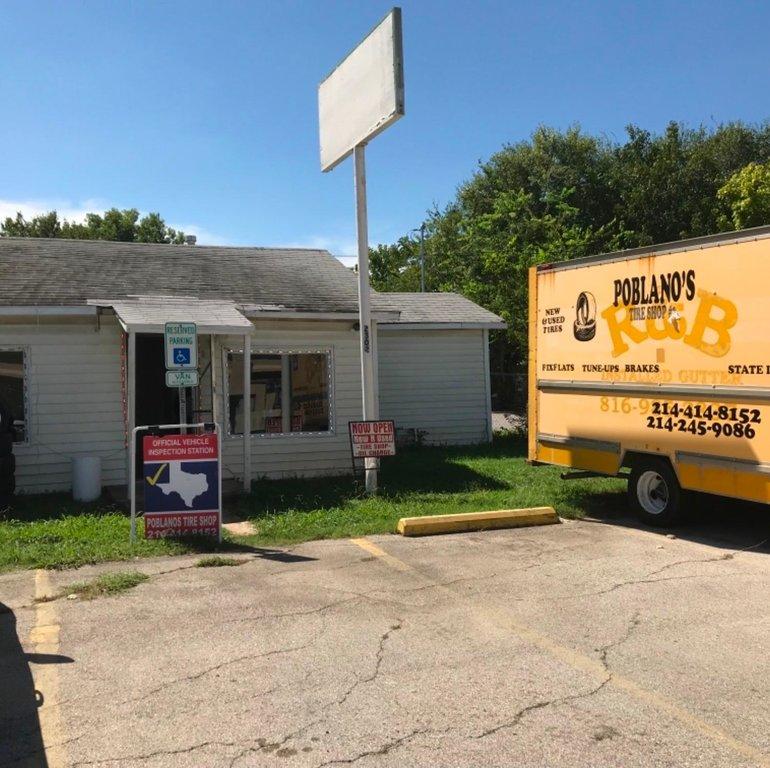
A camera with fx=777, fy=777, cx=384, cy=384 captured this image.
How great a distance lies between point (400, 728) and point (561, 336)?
284 inches

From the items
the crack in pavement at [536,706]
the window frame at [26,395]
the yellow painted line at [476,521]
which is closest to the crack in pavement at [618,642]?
the crack in pavement at [536,706]

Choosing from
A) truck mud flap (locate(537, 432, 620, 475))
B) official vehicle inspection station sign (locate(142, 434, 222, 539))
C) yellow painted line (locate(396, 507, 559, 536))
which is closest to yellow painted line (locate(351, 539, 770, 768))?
yellow painted line (locate(396, 507, 559, 536))

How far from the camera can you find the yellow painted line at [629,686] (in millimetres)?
3871

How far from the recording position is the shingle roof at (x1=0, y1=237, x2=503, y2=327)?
1210 cm

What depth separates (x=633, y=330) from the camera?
30.6 ft

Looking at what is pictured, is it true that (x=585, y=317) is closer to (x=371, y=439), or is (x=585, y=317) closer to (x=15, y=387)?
(x=371, y=439)

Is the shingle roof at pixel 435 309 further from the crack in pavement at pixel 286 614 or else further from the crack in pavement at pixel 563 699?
the crack in pavement at pixel 563 699

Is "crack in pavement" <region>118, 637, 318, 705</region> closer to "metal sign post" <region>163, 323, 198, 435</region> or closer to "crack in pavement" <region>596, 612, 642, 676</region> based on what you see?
"crack in pavement" <region>596, 612, 642, 676</region>

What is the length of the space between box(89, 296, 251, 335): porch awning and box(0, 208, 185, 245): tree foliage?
130 ft

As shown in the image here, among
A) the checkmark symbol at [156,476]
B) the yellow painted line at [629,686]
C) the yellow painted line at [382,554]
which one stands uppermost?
the checkmark symbol at [156,476]

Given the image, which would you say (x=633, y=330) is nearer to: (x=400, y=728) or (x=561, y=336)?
(x=561, y=336)

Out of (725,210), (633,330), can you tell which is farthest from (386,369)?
(725,210)

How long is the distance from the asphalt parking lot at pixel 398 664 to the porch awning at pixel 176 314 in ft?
12.4

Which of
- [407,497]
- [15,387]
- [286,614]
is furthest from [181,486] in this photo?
[15,387]
